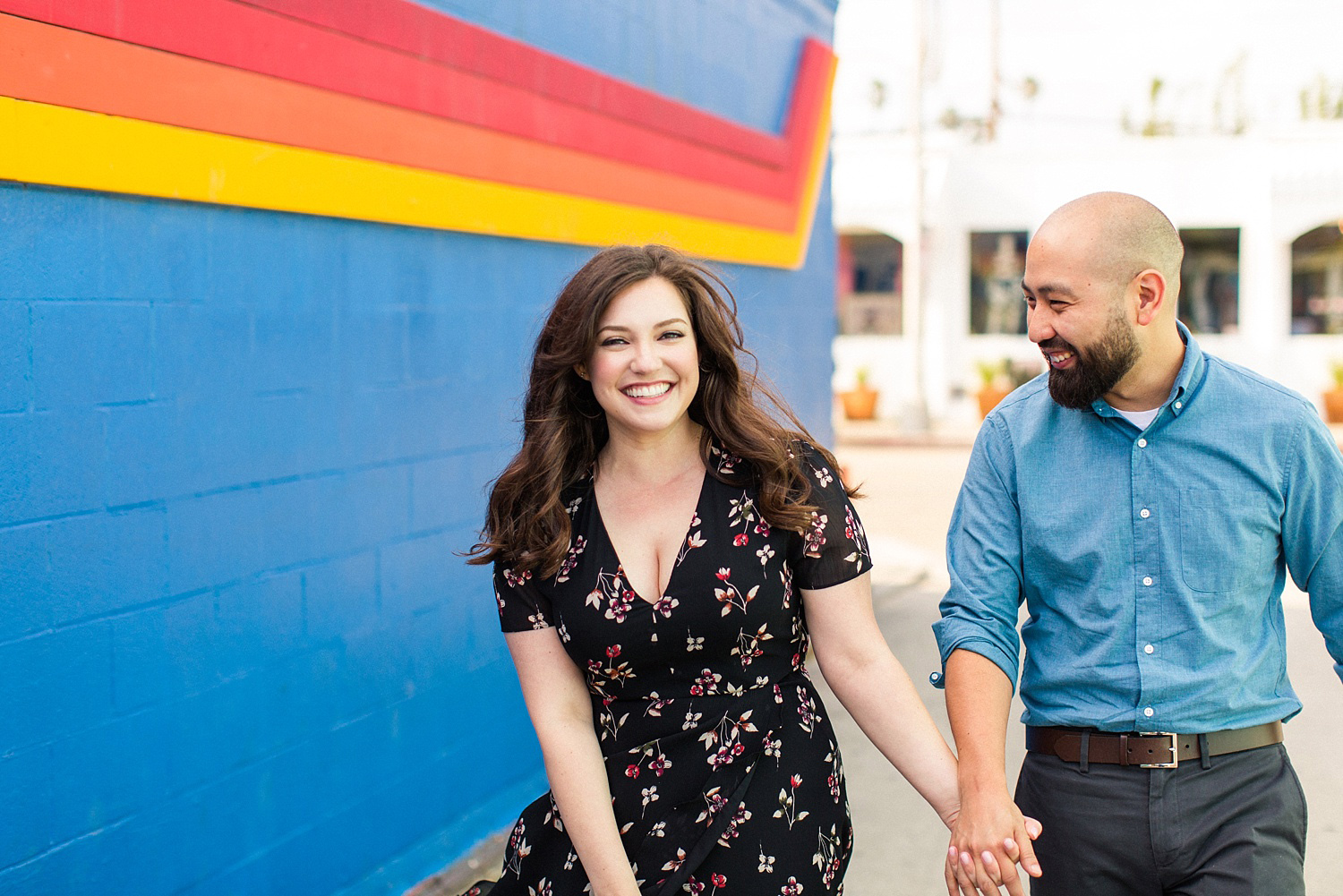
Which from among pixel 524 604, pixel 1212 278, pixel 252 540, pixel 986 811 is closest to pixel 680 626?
pixel 524 604

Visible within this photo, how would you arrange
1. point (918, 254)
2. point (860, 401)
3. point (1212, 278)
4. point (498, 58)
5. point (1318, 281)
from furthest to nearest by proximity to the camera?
point (860, 401) → point (1212, 278) → point (1318, 281) → point (918, 254) → point (498, 58)

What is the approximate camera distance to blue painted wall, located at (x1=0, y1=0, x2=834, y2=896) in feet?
8.87

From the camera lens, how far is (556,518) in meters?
2.35

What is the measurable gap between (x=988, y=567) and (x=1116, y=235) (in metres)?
0.69

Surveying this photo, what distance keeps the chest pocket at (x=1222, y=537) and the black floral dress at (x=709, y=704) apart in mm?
613

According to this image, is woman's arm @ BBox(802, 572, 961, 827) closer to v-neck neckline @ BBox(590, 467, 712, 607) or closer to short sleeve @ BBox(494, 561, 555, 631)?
v-neck neckline @ BBox(590, 467, 712, 607)

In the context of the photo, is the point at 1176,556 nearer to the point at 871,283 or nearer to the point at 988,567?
the point at 988,567

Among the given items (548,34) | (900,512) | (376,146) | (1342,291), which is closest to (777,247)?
(548,34)

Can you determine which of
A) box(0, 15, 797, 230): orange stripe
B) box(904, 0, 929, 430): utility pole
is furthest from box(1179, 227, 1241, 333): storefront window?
box(0, 15, 797, 230): orange stripe

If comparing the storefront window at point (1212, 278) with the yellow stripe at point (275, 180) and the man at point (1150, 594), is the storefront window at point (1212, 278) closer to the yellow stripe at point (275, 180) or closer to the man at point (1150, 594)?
the yellow stripe at point (275, 180)

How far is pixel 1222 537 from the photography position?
237cm

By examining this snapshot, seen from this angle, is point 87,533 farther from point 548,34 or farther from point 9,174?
point 548,34

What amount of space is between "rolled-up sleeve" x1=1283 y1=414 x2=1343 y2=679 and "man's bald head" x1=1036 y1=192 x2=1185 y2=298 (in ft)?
1.28

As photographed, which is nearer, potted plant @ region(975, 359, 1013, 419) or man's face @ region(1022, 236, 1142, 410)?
man's face @ region(1022, 236, 1142, 410)
